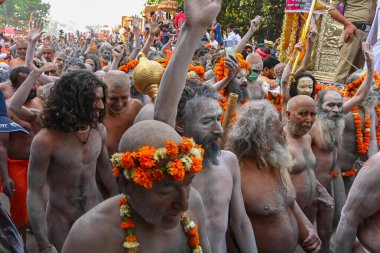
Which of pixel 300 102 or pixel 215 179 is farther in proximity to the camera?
pixel 300 102

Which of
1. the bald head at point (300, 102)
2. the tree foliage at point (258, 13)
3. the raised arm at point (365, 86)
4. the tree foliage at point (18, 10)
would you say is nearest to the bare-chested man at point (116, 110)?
the bald head at point (300, 102)

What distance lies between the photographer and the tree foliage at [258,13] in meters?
22.7

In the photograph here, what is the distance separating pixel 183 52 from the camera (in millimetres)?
2893

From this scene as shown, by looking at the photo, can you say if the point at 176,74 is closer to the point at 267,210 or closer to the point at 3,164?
the point at 267,210

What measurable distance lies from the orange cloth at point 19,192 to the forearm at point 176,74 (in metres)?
3.23

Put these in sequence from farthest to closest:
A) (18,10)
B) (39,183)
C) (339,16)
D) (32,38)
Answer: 1. (18,10)
2. (339,16)
3. (32,38)
4. (39,183)

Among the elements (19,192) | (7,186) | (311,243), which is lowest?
(19,192)

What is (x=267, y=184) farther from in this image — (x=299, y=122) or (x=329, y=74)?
(x=329, y=74)

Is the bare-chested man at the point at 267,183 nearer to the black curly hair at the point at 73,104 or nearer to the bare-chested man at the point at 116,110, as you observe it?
the black curly hair at the point at 73,104

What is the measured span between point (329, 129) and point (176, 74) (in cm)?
343

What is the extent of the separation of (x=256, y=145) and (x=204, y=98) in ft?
2.17

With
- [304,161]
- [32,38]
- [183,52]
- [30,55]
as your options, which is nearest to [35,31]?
[32,38]

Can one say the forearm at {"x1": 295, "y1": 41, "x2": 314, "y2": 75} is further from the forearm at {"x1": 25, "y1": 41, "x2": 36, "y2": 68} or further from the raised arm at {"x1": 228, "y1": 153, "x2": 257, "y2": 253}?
the raised arm at {"x1": 228, "y1": 153, "x2": 257, "y2": 253}

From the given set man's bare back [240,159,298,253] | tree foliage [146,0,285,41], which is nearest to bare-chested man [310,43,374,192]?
man's bare back [240,159,298,253]
